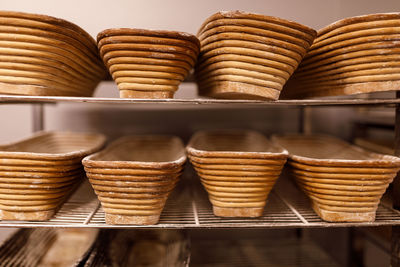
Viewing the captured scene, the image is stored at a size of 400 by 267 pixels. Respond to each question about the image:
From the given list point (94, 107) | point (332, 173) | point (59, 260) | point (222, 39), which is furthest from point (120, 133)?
point (332, 173)

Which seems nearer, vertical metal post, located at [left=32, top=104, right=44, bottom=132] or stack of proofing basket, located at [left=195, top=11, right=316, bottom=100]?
stack of proofing basket, located at [left=195, top=11, right=316, bottom=100]

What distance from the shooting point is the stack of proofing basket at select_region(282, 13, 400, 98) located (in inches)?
31.6

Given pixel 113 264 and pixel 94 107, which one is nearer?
Answer: pixel 113 264

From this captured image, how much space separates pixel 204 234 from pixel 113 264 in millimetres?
565

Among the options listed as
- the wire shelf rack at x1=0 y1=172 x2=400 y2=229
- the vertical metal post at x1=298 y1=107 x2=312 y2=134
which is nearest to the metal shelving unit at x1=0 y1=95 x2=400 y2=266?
the wire shelf rack at x1=0 y1=172 x2=400 y2=229

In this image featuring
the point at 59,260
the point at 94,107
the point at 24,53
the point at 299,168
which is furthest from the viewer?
the point at 94,107

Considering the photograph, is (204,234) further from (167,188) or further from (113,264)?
(167,188)

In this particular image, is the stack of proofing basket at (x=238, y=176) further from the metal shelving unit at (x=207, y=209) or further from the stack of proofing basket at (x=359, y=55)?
the stack of proofing basket at (x=359, y=55)

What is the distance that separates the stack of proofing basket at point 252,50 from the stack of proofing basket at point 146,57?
3.1 inches

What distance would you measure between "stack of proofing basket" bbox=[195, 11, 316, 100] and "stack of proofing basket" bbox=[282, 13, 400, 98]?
0.09 m

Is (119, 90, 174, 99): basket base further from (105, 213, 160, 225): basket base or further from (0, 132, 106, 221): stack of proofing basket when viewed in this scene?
(105, 213, 160, 225): basket base

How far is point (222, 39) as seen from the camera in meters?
0.82

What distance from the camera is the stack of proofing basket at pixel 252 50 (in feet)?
2.60

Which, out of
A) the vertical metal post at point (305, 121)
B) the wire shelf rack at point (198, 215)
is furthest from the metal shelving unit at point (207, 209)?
the vertical metal post at point (305, 121)
